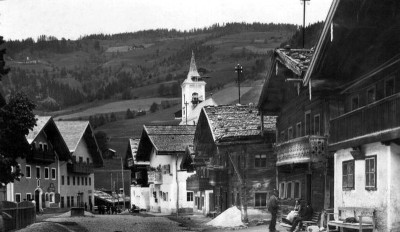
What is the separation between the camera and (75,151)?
10375cm

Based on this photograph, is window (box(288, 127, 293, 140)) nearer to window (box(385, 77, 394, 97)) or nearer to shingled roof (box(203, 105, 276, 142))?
shingled roof (box(203, 105, 276, 142))

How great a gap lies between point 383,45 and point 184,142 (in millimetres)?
59466

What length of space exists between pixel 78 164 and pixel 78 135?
381 centimetres

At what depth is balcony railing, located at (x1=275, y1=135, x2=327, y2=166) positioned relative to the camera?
36.0m

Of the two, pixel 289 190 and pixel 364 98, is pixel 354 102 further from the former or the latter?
pixel 289 190

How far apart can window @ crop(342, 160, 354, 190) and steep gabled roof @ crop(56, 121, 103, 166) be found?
235 ft

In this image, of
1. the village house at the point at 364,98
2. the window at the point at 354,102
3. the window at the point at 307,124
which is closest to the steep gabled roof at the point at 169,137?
the window at the point at 307,124

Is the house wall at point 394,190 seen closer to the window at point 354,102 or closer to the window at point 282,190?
the window at point 354,102

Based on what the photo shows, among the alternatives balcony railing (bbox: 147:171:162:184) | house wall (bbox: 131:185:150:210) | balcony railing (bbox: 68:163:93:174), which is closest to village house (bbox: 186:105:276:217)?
balcony railing (bbox: 147:171:162:184)

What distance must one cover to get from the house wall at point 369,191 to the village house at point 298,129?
2.97m

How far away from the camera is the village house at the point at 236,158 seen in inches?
2125

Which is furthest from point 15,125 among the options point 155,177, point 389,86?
point 155,177

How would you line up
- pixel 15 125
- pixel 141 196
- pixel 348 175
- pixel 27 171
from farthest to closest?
pixel 141 196 < pixel 27 171 < pixel 15 125 < pixel 348 175

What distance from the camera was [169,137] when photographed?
8900cm
